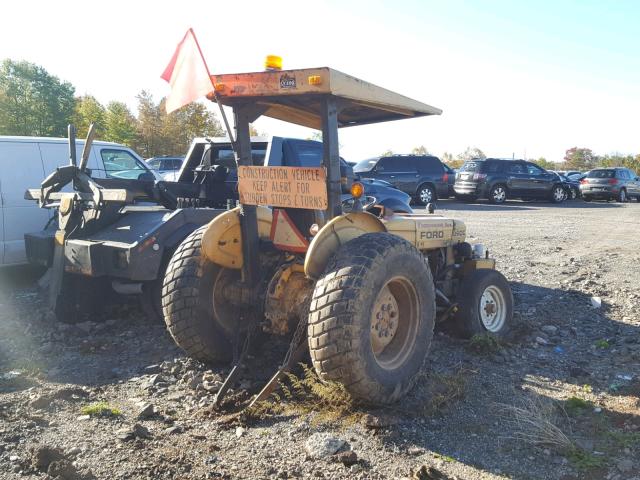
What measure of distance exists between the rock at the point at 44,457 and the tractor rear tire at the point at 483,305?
3764 millimetres

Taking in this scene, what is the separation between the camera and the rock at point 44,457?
325 cm

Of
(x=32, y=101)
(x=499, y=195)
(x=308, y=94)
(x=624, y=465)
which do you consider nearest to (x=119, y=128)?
(x=32, y=101)

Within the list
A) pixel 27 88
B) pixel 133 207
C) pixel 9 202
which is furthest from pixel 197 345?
pixel 27 88

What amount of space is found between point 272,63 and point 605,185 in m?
24.9

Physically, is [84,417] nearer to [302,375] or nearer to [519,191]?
[302,375]

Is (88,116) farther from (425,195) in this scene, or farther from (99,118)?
(425,195)

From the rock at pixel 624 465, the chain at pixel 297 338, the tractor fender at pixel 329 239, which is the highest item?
the tractor fender at pixel 329 239

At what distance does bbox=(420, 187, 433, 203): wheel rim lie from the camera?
21.0m

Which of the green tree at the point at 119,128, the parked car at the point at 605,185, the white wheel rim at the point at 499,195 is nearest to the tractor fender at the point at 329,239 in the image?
the white wheel rim at the point at 499,195

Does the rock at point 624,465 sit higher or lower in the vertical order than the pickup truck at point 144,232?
lower

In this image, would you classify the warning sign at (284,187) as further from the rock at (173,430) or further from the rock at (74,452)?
the rock at (74,452)

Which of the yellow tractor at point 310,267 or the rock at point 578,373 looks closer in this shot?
the yellow tractor at point 310,267

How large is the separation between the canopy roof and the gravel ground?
210 cm

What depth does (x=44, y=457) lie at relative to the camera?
3.29 m
